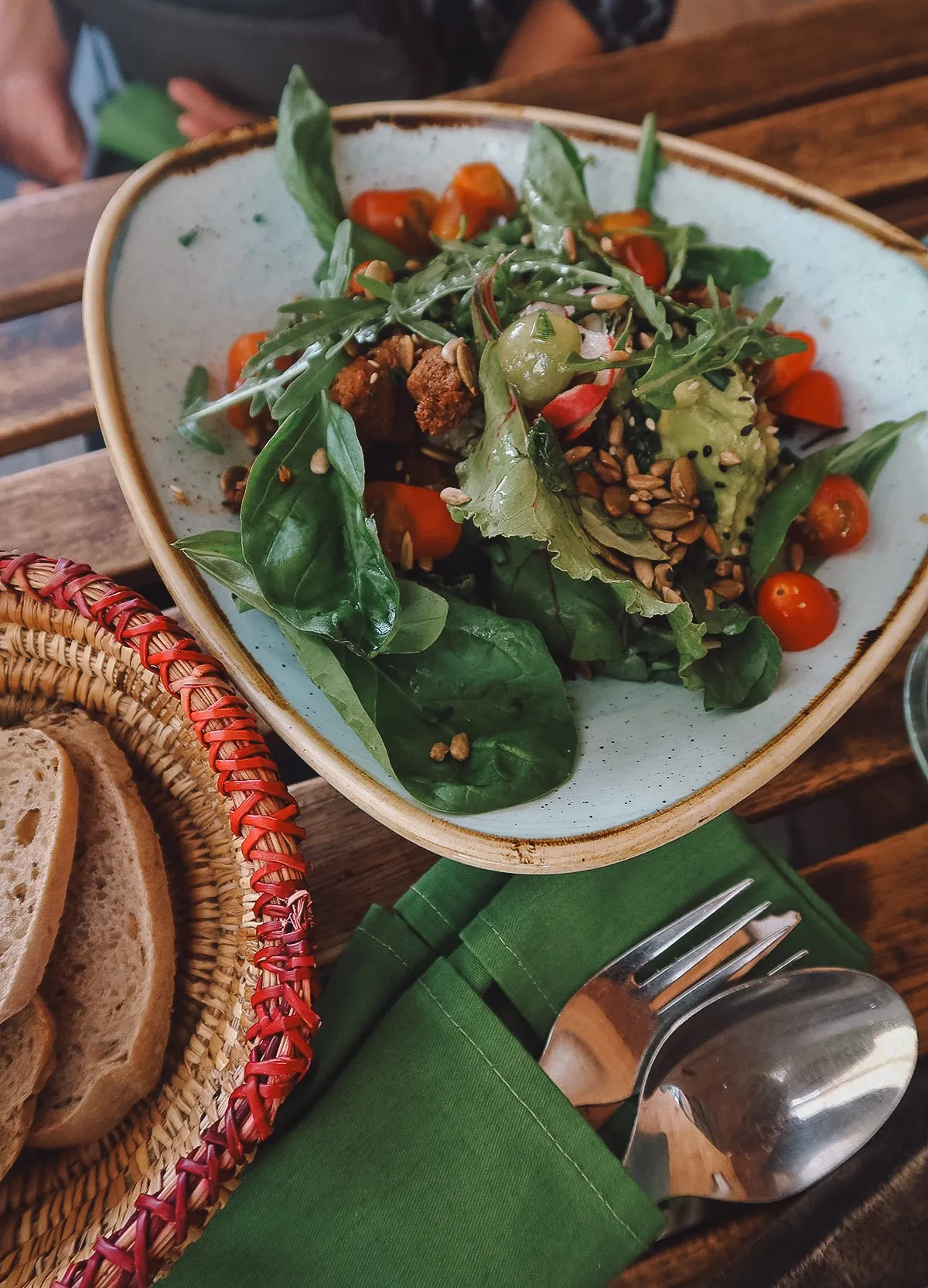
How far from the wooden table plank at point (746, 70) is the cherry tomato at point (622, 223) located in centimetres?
45

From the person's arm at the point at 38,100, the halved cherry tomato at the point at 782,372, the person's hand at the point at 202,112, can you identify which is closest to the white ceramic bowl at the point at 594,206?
the halved cherry tomato at the point at 782,372

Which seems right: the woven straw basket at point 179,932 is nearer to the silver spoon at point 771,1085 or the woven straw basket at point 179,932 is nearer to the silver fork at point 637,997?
the silver fork at point 637,997

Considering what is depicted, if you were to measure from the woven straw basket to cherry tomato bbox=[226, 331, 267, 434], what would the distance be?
334mm

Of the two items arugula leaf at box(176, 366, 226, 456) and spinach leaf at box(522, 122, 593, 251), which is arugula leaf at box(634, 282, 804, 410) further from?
arugula leaf at box(176, 366, 226, 456)

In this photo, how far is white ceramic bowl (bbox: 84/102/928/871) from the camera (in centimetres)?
95

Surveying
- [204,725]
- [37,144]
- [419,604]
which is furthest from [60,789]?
[37,144]

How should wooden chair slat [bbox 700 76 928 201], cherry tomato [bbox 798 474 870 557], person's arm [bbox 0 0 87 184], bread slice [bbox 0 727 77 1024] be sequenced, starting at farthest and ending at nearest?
person's arm [bbox 0 0 87 184]
wooden chair slat [bbox 700 76 928 201]
cherry tomato [bbox 798 474 870 557]
bread slice [bbox 0 727 77 1024]

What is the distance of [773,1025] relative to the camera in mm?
979

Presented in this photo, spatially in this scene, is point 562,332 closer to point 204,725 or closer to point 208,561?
point 208,561

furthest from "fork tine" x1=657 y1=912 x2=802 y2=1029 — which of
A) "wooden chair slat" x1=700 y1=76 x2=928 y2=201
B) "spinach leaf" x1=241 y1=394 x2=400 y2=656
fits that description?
"wooden chair slat" x1=700 y1=76 x2=928 y2=201

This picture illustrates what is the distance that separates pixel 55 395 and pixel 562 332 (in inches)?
33.4

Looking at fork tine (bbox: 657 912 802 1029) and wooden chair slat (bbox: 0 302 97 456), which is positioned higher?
wooden chair slat (bbox: 0 302 97 456)

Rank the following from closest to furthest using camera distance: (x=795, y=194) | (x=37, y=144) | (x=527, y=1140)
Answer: (x=527, y=1140) → (x=795, y=194) → (x=37, y=144)

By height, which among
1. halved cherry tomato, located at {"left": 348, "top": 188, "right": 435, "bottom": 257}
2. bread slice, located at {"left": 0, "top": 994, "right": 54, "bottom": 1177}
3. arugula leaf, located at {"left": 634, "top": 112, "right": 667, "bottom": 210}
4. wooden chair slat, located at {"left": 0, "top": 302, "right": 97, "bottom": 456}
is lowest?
bread slice, located at {"left": 0, "top": 994, "right": 54, "bottom": 1177}
